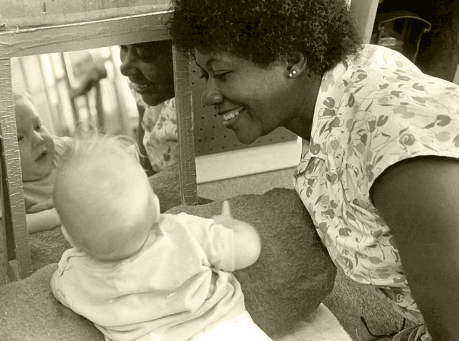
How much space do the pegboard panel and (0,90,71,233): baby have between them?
56 centimetres

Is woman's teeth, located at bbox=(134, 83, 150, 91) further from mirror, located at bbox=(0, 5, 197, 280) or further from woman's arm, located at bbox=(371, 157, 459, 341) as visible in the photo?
woman's arm, located at bbox=(371, 157, 459, 341)

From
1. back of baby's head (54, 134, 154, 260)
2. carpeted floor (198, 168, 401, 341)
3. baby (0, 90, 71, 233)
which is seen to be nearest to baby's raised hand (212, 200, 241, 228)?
back of baby's head (54, 134, 154, 260)

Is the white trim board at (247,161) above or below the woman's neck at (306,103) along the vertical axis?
below

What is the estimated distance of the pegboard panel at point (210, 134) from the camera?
6.05ft

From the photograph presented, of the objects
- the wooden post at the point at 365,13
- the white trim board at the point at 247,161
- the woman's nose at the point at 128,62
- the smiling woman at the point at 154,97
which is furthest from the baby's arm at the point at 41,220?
the wooden post at the point at 365,13

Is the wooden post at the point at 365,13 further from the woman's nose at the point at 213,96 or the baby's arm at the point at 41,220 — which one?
the baby's arm at the point at 41,220

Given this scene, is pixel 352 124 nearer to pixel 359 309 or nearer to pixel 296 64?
pixel 296 64

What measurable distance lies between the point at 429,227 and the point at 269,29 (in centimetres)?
46

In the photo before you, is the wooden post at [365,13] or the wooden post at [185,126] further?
the wooden post at [365,13]

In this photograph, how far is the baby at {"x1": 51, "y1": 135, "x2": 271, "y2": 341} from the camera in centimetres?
88

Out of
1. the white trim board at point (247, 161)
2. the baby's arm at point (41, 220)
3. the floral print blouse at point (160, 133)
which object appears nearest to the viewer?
the baby's arm at point (41, 220)

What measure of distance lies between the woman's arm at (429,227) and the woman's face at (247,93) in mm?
301

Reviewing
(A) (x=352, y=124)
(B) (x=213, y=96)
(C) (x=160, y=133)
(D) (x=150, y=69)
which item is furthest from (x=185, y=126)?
(A) (x=352, y=124)

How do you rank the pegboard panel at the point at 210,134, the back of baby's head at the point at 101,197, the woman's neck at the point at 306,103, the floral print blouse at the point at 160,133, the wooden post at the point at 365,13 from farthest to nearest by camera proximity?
the pegboard panel at the point at 210,134, the wooden post at the point at 365,13, the floral print blouse at the point at 160,133, the woman's neck at the point at 306,103, the back of baby's head at the point at 101,197
